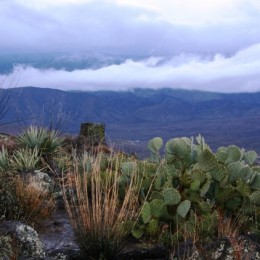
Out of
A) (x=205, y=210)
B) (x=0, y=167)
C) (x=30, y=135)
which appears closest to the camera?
(x=205, y=210)

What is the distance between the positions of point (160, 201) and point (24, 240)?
1.84 metres

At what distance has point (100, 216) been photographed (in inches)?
261

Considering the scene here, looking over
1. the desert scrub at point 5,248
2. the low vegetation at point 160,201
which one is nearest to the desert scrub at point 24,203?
the low vegetation at point 160,201

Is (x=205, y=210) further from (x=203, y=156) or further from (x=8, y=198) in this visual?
(x=8, y=198)

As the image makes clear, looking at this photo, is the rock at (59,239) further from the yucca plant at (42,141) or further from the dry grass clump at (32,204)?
the yucca plant at (42,141)

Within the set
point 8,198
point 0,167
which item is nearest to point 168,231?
point 8,198

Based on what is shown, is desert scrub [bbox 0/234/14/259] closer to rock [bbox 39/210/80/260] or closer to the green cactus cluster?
rock [bbox 39/210/80/260]

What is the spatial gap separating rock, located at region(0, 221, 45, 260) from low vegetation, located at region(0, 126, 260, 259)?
1.56ft

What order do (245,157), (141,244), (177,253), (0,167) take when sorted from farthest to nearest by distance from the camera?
(0,167) → (245,157) → (141,244) → (177,253)

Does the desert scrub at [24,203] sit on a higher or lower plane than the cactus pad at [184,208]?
lower

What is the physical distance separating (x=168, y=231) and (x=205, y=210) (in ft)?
2.05

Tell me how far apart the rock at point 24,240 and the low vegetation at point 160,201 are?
475 millimetres

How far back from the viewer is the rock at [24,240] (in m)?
6.59

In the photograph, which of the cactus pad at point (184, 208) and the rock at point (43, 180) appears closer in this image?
the cactus pad at point (184, 208)
